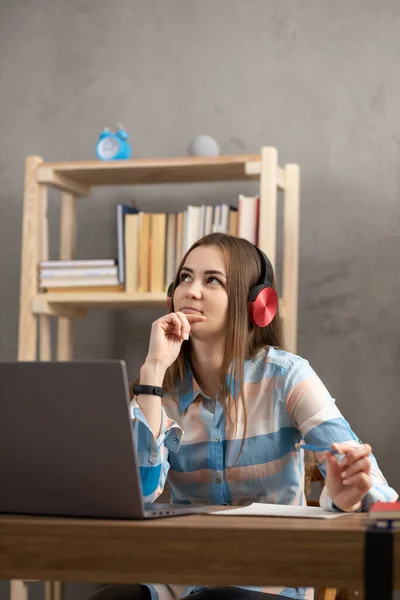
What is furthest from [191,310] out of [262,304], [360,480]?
[360,480]

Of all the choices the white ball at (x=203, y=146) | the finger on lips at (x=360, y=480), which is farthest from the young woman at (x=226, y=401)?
the white ball at (x=203, y=146)

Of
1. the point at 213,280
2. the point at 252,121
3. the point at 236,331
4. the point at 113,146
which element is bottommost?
the point at 236,331

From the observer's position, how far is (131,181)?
2.97m

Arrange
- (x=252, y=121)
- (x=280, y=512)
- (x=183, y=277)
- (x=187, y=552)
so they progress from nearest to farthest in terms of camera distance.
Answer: (x=187, y=552)
(x=280, y=512)
(x=183, y=277)
(x=252, y=121)

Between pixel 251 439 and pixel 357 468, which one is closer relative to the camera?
pixel 357 468

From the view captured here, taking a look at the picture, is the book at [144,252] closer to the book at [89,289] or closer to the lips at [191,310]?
the book at [89,289]

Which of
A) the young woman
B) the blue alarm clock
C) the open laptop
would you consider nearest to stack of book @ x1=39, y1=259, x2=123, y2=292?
the blue alarm clock

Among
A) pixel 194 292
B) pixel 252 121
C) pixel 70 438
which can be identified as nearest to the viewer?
pixel 70 438

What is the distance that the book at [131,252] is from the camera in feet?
9.00

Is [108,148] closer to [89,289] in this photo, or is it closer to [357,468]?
[89,289]

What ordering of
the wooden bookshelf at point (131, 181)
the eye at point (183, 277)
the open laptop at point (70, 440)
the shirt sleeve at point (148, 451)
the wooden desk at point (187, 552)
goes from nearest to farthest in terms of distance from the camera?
the wooden desk at point (187, 552)
the open laptop at point (70, 440)
the shirt sleeve at point (148, 451)
the eye at point (183, 277)
the wooden bookshelf at point (131, 181)

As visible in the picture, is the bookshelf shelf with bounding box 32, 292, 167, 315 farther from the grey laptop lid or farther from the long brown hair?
the grey laptop lid

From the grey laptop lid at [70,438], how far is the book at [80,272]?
180cm

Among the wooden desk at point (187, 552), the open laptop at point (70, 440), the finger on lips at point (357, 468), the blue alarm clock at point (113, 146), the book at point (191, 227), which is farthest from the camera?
the blue alarm clock at point (113, 146)
